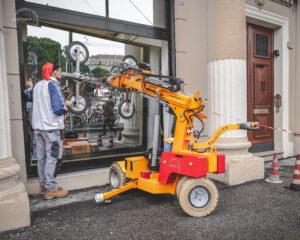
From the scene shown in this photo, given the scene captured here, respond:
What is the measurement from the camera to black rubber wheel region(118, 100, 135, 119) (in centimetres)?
557

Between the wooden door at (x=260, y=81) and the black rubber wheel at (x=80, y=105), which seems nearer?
the black rubber wheel at (x=80, y=105)

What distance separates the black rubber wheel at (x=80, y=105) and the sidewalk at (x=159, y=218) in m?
1.61

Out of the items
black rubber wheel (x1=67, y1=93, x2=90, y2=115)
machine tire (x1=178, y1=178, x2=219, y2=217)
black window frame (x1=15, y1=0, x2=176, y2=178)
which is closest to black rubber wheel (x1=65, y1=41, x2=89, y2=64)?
black window frame (x1=15, y1=0, x2=176, y2=178)

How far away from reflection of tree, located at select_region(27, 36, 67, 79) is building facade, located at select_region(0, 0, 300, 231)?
100 millimetres

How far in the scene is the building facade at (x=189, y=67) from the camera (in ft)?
12.1

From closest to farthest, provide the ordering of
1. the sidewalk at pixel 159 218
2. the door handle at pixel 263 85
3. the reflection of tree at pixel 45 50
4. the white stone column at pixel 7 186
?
the sidewalk at pixel 159 218
the white stone column at pixel 7 186
the reflection of tree at pixel 45 50
the door handle at pixel 263 85

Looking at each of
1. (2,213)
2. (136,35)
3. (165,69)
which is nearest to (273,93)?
(165,69)

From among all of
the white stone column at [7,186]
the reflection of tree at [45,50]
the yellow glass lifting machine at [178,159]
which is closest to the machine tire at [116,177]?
the yellow glass lifting machine at [178,159]

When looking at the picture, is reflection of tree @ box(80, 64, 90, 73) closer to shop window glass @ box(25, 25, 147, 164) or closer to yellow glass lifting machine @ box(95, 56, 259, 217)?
shop window glass @ box(25, 25, 147, 164)

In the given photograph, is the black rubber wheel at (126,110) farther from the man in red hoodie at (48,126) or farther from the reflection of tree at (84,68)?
the man in red hoodie at (48,126)

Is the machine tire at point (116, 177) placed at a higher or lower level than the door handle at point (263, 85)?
lower

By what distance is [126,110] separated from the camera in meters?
5.70

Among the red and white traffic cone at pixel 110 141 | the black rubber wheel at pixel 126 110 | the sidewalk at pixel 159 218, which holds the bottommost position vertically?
the sidewalk at pixel 159 218

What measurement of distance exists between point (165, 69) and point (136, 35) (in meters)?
0.94
